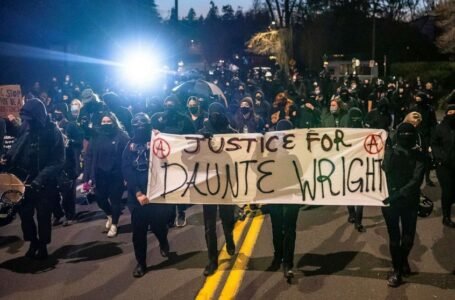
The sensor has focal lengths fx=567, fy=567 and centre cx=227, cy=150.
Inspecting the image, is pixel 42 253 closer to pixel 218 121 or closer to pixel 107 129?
pixel 107 129

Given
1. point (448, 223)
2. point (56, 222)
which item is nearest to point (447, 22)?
point (448, 223)

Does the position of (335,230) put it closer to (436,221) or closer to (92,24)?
(436,221)

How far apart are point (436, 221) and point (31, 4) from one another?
A: 17.2 m

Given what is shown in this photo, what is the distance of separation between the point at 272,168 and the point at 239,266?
1156 millimetres

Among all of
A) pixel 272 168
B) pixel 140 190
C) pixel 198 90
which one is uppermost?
pixel 198 90

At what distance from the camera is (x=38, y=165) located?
21.9ft

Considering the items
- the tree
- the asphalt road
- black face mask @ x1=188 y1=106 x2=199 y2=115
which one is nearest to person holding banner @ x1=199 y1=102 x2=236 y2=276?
the asphalt road

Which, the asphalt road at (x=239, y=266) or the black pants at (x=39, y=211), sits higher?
the black pants at (x=39, y=211)

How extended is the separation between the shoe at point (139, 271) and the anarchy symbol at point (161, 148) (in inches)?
48.7

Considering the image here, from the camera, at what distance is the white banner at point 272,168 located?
6152 millimetres

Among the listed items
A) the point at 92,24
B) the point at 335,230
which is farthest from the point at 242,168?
the point at 92,24

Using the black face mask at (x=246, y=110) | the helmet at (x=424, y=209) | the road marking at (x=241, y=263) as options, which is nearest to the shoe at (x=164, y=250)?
the road marking at (x=241, y=263)

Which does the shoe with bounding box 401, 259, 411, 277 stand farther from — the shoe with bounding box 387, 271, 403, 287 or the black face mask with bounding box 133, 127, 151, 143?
the black face mask with bounding box 133, 127, 151, 143

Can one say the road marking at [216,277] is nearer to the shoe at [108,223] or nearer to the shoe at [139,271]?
the shoe at [139,271]
